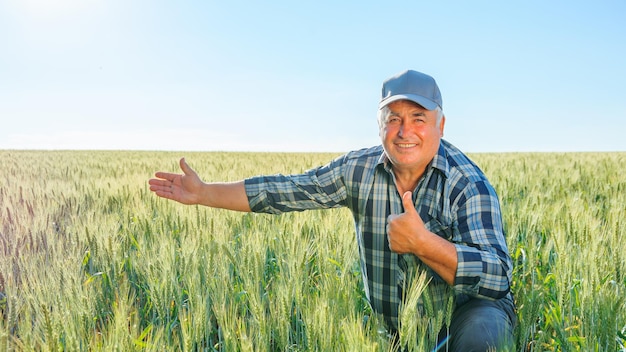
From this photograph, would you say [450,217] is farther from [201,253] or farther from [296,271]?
[201,253]

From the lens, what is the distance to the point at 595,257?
2.01 m

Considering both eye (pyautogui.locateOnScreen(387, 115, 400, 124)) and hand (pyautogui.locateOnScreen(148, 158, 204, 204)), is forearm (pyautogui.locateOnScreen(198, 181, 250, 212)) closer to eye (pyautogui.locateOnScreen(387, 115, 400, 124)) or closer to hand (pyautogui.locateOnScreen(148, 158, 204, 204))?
hand (pyautogui.locateOnScreen(148, 158, 204, 204))

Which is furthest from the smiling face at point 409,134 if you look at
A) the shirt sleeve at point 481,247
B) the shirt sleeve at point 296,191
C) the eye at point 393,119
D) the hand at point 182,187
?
the hand at point 182,187

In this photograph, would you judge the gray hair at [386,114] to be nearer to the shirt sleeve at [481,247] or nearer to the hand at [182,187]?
the shirt sleeve at [481,247]

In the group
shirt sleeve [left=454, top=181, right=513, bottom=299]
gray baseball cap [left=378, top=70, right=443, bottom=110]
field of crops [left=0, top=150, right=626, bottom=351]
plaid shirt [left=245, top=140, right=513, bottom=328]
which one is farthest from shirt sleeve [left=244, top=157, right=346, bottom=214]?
shirt sleeve [left=454, top=181, right=513, bottom=299]

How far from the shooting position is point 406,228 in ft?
5.49

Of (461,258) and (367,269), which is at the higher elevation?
(461,258)

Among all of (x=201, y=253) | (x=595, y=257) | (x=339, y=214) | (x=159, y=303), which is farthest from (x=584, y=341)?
(x=339, y=214)

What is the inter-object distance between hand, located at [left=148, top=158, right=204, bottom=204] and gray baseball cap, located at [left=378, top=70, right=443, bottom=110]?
0.95 meters

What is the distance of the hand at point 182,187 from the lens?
2.41m

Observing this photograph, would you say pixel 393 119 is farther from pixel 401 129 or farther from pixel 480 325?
pixel 480 325

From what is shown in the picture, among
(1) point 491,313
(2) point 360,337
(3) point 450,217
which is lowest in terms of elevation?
(1) point 491,313

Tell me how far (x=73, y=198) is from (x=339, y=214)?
2764mm

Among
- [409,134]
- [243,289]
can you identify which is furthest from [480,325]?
[243,289]
